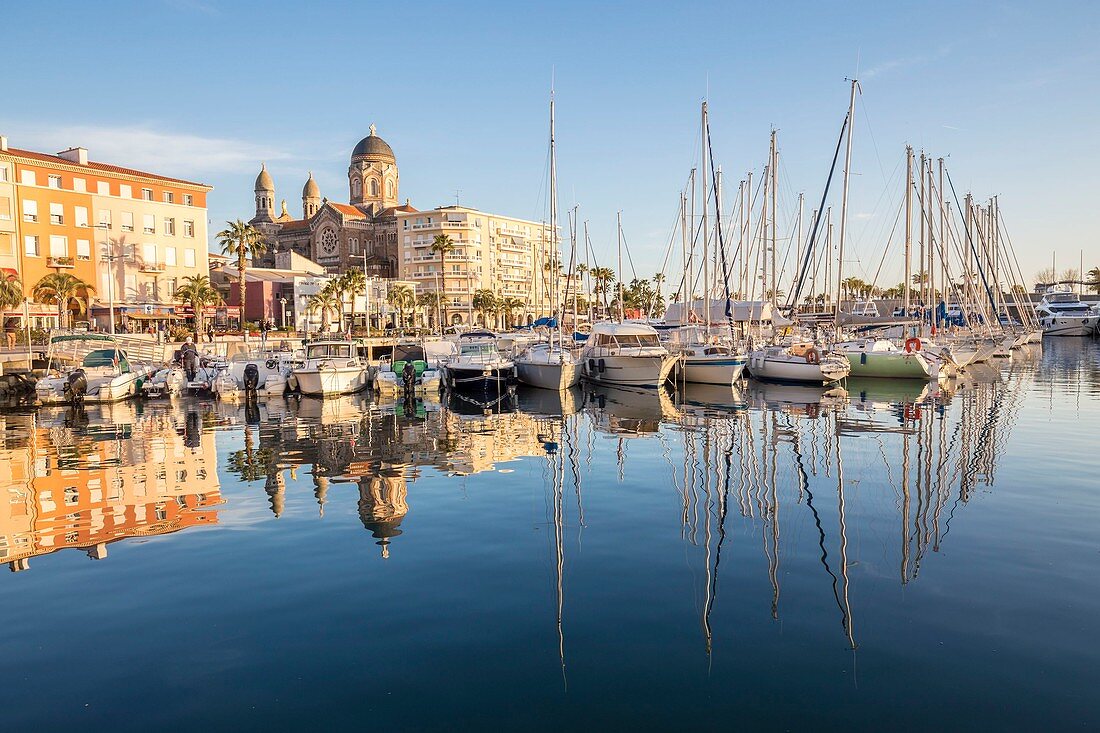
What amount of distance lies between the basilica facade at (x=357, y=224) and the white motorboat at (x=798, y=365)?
79.9 meters

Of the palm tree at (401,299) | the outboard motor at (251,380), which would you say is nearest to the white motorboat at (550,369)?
the outboard motor at (251,380)

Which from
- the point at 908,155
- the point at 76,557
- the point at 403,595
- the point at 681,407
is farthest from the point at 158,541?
the point at 908,155

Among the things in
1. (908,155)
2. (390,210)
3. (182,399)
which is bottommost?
(182,399)

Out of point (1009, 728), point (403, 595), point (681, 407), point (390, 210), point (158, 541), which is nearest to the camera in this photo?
point (1009, 728)

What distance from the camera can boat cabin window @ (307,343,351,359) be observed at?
40906 mm

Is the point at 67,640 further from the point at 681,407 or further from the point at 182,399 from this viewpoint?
the point at 182,399

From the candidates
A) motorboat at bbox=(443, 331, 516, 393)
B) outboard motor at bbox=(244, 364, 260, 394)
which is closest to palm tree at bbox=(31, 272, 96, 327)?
outboard motor at bbox=(244, 364, 260, 394)

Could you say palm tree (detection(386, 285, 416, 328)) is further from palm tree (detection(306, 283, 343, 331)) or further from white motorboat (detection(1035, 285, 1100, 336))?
white motorboat (detection(1035, 285, 1100, 336))

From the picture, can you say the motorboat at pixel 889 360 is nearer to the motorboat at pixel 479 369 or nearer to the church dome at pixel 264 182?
the motorboat at pixel 479 369

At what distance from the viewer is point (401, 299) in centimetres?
9419

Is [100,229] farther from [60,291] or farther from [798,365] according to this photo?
[798,365]

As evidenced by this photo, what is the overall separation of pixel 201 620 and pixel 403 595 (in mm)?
2288

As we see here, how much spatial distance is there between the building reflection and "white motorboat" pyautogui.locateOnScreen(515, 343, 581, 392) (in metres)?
16.9

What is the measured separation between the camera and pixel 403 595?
31.5 feet
